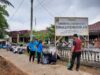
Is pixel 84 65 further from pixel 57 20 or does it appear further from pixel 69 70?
pixel 57 20

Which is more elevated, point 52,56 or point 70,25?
point 70,25

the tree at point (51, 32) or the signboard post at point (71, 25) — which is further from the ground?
the tree at point (51, 32)

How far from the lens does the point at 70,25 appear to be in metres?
24.6

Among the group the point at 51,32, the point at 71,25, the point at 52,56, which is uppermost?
the point at 51,32

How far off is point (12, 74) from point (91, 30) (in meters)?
24.9

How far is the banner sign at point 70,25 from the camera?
80.5ft

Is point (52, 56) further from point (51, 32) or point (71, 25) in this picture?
point (51, 32)

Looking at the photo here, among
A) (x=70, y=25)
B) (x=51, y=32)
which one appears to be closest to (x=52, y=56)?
(x=70, y=25)

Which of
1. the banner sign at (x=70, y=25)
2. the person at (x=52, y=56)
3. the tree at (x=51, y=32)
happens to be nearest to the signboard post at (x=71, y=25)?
the banner sign at (x=70, y=25)

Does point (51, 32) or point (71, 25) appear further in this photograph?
point (51, 32)

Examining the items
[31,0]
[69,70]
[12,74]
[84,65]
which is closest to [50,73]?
[69,70]

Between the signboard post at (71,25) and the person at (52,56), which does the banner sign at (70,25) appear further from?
the person at (52,56)

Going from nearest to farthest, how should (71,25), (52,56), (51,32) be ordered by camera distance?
(52,56), (71,25), (51,32)

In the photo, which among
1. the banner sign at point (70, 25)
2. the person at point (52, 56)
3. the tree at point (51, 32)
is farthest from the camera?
the tree at point (51, 32)
